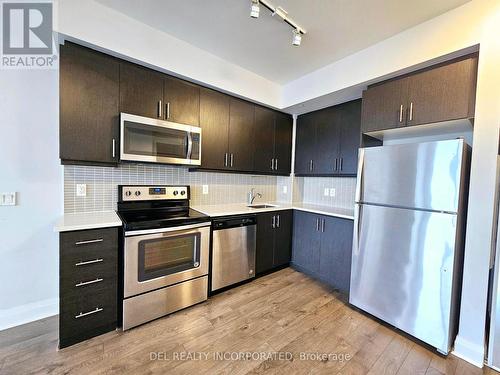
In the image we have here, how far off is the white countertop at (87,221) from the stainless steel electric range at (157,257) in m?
0.10

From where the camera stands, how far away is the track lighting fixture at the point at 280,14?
5.20ft

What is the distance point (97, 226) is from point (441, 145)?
2.70 meters

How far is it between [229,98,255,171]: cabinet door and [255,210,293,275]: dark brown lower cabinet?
749 mm

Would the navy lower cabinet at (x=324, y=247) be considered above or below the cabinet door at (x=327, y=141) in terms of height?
below

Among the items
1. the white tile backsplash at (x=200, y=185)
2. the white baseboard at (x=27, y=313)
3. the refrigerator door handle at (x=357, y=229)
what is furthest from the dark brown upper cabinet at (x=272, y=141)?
the white baseboard at (x=27, y=313)

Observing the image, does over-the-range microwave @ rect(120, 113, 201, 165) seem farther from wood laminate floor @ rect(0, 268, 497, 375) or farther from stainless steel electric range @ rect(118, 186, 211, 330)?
wood laminate floor @ rect(0, 268, 497, 375)

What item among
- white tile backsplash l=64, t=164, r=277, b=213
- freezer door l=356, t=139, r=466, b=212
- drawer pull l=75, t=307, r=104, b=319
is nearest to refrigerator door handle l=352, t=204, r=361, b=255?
freezer door l=356, t=139, r=466, b=212

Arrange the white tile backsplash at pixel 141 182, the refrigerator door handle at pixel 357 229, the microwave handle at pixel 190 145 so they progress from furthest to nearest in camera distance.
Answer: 1. the microwave handle at pixel 190 145
2. the refrigerator door handle at pixel 357 229
3. the white tile backsplash at pixel 141 182

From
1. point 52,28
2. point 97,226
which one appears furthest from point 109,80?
point 97,226

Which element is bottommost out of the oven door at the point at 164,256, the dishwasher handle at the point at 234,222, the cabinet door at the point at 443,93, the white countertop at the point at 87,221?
the oven door at the point at 164,256

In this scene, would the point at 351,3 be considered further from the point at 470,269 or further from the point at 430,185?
the point at 470,269

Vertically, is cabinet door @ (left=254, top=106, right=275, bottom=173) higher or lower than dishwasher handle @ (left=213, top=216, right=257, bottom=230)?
higher

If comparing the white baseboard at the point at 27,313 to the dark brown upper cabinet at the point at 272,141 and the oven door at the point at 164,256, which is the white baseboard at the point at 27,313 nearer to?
the oven door at the point at 164,256

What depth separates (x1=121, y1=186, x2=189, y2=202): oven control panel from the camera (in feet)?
7.53
